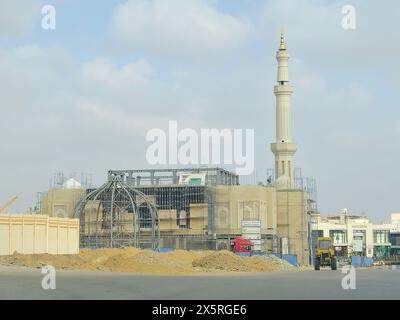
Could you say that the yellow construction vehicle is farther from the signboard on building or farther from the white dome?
the white dome

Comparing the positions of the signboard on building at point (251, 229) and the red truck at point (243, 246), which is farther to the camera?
the red truck at point (243, 246)

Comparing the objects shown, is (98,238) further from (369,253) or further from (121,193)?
(369,253)

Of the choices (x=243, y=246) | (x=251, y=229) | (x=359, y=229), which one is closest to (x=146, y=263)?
(x=251, y=229)

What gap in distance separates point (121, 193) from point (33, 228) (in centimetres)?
2955

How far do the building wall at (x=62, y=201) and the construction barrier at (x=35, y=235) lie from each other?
97.1 feet

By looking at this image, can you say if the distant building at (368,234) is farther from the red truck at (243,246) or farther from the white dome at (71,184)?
the red truck at (243,246)

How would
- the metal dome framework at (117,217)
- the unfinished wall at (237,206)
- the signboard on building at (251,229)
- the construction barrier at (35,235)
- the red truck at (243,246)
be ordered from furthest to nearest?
the unfinished wall at (237,206) < the metal dome framework at (117,217) < the red truck at (243,246) < the signboard on building at (251,229) < the construction barrier at (35,235)

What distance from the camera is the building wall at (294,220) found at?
81375 millimetres

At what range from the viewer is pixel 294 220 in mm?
81688

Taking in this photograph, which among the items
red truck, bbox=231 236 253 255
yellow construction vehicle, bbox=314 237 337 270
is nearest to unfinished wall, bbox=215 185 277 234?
red truck, bbox=231 236 253 255

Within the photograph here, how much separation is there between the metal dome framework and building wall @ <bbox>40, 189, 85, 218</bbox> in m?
1.92

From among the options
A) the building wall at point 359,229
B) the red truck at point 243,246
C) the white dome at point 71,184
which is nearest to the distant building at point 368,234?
the building wall at point 359,229
